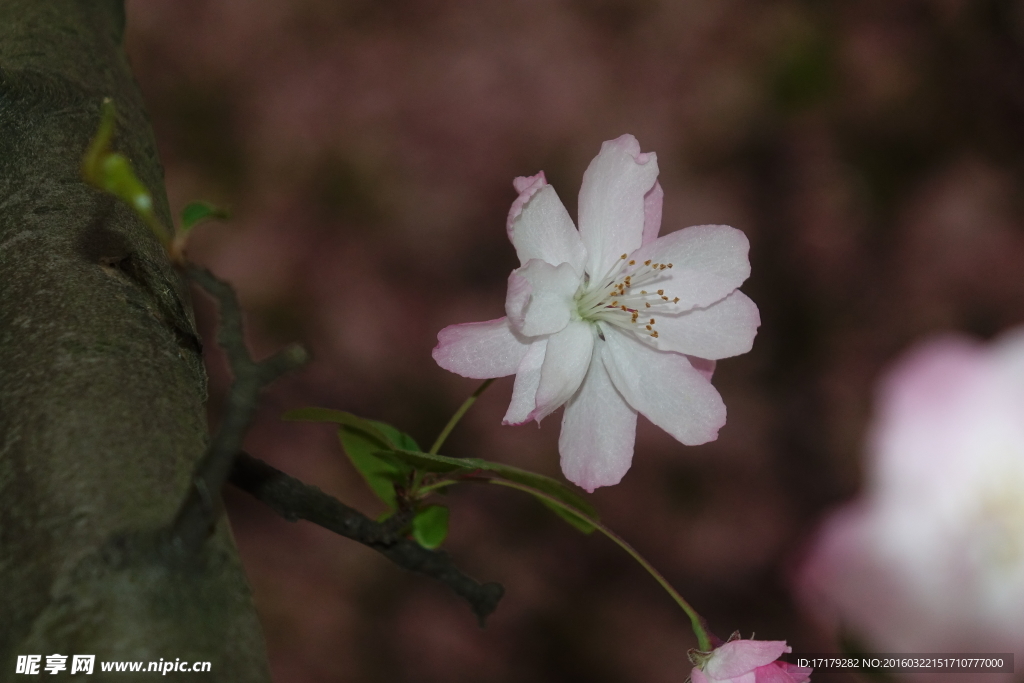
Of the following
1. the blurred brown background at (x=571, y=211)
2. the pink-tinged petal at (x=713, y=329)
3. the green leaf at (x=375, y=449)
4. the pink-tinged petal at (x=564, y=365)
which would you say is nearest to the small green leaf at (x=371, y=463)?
the green leaf at (x=375, y=449)

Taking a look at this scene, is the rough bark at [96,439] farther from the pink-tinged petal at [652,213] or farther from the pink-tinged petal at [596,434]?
the pink-tinged petal at [652,213]

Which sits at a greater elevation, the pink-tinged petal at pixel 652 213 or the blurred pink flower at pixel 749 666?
the pink-tinged petal at pixel 652 213

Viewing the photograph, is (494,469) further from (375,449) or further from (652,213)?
(652,213)

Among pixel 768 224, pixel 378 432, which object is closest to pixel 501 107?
pixel 768 224

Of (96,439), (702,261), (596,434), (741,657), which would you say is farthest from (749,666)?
(96,439)

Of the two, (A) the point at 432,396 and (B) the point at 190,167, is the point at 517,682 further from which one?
(B) the point at 190,167

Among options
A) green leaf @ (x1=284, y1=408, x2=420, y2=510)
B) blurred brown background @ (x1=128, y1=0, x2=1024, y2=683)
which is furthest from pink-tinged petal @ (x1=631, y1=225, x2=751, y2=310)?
blurred brown background @ (x1=128, y1=0, x2=1024, y2=683)
